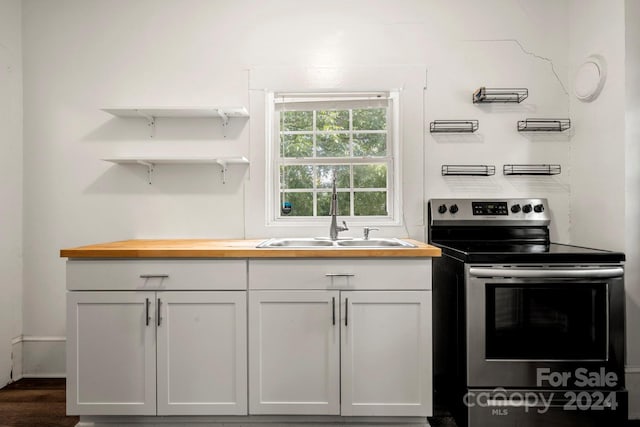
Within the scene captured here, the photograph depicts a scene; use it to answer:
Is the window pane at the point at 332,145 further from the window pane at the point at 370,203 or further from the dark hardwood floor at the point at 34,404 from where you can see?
the dark hardwood floor at the point at 34,404

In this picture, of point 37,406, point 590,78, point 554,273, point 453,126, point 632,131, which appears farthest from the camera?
point 453,126

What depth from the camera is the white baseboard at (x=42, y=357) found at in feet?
8.38

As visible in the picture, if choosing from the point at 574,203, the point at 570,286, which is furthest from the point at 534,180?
the point at 570,286

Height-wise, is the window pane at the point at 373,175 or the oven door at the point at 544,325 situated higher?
the window pane at the point at 373,175

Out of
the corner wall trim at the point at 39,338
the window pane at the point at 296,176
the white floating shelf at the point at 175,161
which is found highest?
the white floating shelf at the point at 175,161

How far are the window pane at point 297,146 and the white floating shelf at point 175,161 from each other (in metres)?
0.30

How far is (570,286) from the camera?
1.84 meters

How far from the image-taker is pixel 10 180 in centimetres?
249

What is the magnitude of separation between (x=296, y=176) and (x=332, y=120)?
47cm

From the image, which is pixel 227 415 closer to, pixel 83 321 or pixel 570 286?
pixel 83 321

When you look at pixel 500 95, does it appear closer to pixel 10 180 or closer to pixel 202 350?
pixel 202 350

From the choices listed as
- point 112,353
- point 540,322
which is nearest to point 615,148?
point 540,322

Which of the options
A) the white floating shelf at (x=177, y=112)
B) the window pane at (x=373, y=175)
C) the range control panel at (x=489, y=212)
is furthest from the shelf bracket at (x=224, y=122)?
the range control panel at (x=489, y=212)

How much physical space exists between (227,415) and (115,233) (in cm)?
144
